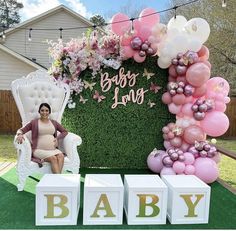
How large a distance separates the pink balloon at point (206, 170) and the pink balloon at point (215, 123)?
16.1 inches

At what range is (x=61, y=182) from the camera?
275 centimetres

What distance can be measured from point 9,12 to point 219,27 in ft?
48.3

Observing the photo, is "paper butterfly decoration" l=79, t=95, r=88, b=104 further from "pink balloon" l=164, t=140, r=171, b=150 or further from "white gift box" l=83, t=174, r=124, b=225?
"white gift box" l=83, t=174, r=124, b=225

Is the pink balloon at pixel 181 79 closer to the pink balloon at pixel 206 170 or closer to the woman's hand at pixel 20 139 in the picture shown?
the pink balloon at pixel 206 170

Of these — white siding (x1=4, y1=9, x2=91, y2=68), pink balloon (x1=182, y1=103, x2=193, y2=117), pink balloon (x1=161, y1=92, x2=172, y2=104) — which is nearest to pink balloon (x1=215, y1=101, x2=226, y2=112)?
pink balloon (x1=182, y1=103, x2=193, y2=117)

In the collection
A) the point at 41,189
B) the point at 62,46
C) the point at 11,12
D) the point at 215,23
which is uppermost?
the point at 11,12

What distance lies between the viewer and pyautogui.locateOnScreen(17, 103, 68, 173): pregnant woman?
3.62m

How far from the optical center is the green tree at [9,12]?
20.8 m

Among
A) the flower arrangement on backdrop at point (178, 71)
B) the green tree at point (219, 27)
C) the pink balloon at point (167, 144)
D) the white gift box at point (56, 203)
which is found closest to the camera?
the white gift box at point (56, 203)

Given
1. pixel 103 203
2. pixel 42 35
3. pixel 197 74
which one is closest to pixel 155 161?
pixel 197 74

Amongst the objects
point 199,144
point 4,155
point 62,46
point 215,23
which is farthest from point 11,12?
point 199,144

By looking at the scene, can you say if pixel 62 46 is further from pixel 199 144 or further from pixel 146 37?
pixel 199 144

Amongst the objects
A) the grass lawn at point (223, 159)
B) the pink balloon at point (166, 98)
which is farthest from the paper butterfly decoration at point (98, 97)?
the grass lawn at point (223, 159)

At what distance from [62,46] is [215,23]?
9023mm
